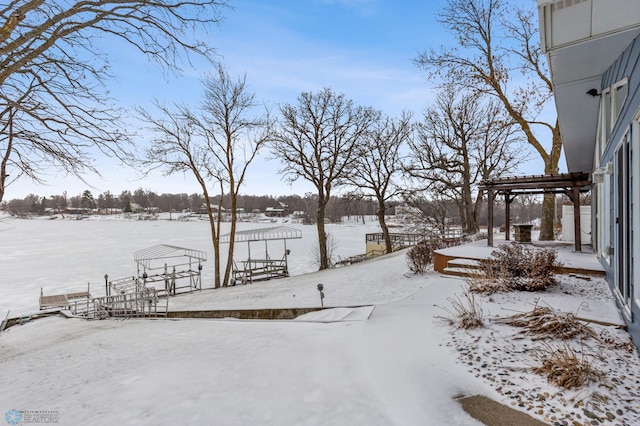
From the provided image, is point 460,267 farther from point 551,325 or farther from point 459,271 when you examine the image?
point 551,325

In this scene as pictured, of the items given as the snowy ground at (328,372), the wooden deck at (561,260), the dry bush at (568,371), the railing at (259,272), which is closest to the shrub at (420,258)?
the wooden deck at (561,260)

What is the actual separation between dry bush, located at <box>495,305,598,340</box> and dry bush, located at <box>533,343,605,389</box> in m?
0.57

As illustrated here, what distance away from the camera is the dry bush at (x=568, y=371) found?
2621 millimetres

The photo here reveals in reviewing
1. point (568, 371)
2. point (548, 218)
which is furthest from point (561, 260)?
point (548, 218)

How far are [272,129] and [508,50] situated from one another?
1259 centimetres

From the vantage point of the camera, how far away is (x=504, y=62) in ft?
47.4

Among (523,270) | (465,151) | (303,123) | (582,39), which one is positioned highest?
(303,123)

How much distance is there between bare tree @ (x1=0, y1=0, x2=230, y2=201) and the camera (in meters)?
5.39

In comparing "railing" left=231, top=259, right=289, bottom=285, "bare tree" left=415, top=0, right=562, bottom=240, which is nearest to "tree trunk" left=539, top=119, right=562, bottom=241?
"bare tree" left=415, top=0, right=562, bottom=240

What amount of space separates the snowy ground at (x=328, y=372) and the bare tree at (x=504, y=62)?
1021cm

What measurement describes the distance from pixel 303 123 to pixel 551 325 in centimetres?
1777

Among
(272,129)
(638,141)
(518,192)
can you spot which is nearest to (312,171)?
(272,129)

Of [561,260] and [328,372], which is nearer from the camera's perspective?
[328,372]

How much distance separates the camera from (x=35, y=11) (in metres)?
5.46
